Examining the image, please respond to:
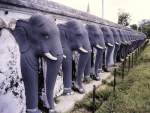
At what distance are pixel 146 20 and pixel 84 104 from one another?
109698 mm

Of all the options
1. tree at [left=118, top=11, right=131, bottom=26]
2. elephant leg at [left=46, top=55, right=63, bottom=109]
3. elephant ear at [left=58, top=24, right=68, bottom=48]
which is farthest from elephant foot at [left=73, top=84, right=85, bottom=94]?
tree at [left=118, top=11, right=131, bottom=26]

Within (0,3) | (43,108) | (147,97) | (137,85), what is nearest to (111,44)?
(137,85)

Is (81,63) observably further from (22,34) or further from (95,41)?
(22,34)

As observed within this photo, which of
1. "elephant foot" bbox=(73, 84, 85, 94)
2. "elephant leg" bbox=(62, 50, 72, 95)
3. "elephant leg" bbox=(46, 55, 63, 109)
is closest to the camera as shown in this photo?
"elephant leg" bbox=(46, 55, 63, 109)

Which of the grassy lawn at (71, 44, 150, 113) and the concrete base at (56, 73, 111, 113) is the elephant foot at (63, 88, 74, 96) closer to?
the concrete base at (56, 73, 111, 113)

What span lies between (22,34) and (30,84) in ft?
3.19

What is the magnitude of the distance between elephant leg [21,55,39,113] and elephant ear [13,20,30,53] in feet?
0.61

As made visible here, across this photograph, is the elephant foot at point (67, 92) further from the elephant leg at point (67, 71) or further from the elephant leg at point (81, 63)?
the elephant leg at point (81, 63)

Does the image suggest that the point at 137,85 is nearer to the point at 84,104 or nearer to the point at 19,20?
the point at 84,104

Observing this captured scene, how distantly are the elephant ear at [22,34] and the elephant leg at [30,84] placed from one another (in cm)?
19

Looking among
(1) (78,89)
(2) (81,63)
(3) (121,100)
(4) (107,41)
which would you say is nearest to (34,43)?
(3) (121,100)

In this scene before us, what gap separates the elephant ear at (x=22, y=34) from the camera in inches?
287

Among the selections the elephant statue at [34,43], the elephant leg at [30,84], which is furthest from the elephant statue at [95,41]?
the elephant statue at [34,43]

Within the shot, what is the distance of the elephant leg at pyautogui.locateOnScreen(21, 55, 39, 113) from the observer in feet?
24.4
